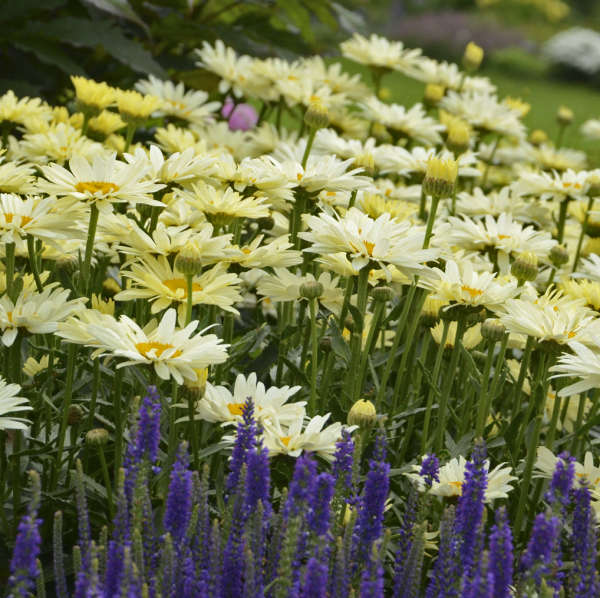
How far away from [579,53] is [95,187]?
48.5 feet

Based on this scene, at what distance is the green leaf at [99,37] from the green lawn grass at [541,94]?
4.46 metres

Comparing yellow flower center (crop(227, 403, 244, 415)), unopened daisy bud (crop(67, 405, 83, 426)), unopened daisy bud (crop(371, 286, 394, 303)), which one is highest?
unopened daisy bud (crop(371, 286, 394, 303))

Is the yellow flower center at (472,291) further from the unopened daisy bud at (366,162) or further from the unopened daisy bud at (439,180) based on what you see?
the unopened daisy bud at (366,162)

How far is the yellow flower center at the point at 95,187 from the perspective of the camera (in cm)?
169

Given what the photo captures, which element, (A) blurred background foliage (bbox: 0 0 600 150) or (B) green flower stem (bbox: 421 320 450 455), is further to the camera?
(A) blurred background foliage (bbox: 0 0 600 150)

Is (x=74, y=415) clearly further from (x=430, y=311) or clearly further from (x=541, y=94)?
(x=541, y=94)

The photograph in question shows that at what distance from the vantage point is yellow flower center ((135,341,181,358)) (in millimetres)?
1429

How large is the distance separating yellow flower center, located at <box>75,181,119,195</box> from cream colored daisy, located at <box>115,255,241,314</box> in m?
0.13

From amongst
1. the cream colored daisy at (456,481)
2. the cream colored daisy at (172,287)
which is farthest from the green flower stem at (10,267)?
the cream colored daisy at (456,481)

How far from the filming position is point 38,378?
6.03ft

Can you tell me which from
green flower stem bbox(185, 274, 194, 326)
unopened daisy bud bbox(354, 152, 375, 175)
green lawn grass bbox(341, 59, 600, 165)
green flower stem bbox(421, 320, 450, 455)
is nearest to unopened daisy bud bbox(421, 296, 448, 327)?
green flower stem bbox(421, 320, 450, 455)

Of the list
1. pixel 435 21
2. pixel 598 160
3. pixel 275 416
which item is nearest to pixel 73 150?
pixel 275 416

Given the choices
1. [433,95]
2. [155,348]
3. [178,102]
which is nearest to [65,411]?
[155,348]

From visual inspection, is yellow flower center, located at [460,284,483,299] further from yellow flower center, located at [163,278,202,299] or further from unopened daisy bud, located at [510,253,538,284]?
yellow flower center, located at [163,278,202,299]
